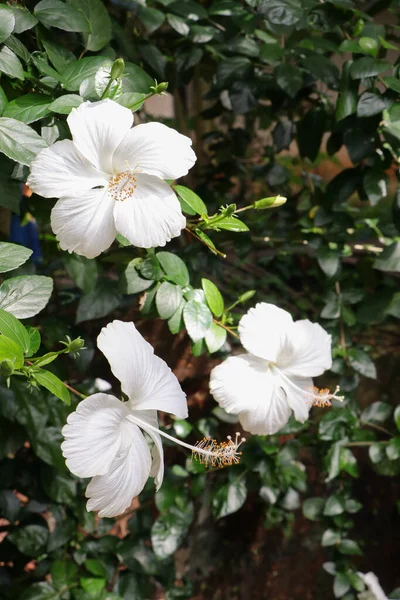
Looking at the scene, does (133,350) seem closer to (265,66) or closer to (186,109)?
(265,66)

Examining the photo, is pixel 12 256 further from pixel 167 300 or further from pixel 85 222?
pixel 167 300

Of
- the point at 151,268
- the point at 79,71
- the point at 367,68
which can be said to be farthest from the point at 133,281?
the point at 367,68

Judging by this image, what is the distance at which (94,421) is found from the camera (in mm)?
645

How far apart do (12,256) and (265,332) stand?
1.32ft

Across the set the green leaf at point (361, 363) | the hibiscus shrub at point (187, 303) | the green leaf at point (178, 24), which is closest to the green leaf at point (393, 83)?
the hibiscus shrub at point (187, 303)

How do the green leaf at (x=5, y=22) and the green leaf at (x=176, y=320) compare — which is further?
the green leaf at (x=176, y=320)

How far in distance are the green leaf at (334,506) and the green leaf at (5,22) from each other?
1.27 metres

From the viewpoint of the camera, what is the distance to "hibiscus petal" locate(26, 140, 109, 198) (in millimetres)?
682

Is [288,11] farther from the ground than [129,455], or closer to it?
farther from the ground

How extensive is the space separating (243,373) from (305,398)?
13cm

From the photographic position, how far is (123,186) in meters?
0.72

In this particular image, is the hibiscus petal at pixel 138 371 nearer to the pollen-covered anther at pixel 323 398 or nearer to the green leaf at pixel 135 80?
the pollen-covered anther at pixel 323 398

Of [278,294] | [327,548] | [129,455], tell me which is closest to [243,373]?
[129,455]

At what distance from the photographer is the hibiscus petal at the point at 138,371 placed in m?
0.67
